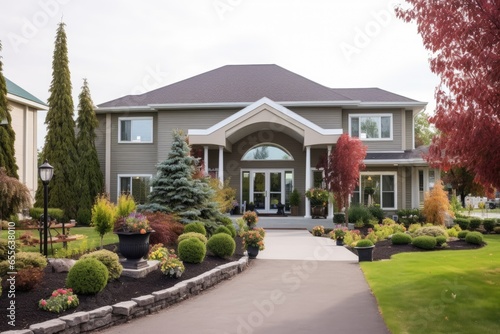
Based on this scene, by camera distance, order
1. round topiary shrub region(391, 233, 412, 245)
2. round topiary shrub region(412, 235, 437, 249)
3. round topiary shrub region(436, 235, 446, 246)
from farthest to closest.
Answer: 1. round topiary shrub region(391, 233, 412, 245)
2. round topiary shrub region(436, 235, 446, 246)
3. round topiary shrub region(412, 235, 437, 249)

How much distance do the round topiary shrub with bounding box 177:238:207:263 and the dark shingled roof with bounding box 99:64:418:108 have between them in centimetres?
1555

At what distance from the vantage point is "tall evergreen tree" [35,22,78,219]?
76.6 ft

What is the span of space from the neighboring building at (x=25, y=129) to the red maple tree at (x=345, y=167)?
13473mm

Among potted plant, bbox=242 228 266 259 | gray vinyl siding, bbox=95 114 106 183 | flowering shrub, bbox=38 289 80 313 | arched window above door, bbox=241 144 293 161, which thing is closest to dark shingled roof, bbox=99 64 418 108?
gray vinyl siding, bbox=95 114 106 183

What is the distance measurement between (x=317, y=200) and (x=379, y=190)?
4904mm

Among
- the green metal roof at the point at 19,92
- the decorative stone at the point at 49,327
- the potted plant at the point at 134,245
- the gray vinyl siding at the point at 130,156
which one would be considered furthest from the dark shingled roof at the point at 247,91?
the decorative stone at the point at 49,327

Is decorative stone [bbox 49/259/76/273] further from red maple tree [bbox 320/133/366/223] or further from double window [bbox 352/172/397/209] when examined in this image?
double window [bbox 352/172/397/209]

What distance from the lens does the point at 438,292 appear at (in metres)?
8.98

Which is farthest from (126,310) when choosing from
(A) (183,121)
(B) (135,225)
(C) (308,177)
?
(A) (183,121)

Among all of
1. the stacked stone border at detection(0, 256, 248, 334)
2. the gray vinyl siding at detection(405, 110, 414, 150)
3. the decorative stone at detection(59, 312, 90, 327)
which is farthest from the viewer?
the gray vinyl siding at detection(405, 110, 414, 150)

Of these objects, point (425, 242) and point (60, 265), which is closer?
point (60, 265)

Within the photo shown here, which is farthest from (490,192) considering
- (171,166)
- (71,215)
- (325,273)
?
(71,215)

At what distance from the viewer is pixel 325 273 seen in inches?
460

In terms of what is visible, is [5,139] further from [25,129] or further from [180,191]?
[180,191]
